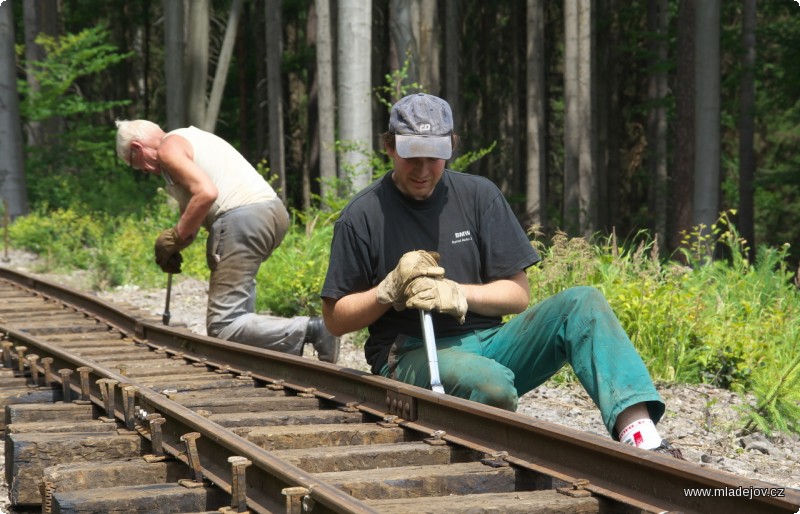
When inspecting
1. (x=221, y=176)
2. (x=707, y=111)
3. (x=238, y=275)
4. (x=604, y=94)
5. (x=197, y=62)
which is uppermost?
(x=197, y=62)

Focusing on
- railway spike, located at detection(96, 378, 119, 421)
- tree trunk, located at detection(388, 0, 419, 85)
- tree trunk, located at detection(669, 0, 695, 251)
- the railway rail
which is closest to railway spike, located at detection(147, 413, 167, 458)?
the railway rail

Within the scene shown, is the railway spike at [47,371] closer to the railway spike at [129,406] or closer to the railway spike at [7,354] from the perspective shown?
the railway spike at [7,354]

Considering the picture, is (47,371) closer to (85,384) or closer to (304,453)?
(85,384)

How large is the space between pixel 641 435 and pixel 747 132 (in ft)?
86.9

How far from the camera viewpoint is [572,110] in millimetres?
27172

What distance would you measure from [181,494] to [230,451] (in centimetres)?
32

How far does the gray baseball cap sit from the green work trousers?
33.8 inches

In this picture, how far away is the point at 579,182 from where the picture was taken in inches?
1086

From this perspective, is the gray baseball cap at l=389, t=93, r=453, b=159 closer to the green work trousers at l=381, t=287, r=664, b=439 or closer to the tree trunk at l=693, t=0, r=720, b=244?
the green work trousers at l=381, t=287, r=664, b=439

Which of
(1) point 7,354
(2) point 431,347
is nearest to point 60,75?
(1) point 7,354

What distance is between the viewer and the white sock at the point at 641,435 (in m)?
3.88

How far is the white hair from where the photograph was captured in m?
7.31

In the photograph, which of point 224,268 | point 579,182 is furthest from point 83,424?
point 579,182

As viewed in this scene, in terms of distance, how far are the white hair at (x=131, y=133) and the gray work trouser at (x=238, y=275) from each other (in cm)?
81
